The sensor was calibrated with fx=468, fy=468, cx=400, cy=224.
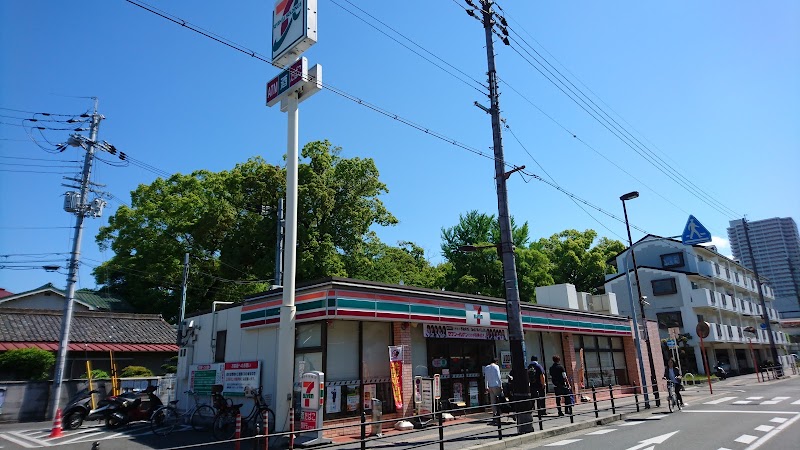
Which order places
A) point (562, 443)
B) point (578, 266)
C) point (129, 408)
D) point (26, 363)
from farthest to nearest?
point (578, 266) < point (26, 363) < point (129, 408) < point (562, 443)

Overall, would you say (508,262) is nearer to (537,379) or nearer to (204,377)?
(537,379)

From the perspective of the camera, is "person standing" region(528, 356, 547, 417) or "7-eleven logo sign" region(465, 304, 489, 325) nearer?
"person standing" region(528, 356, 547, 417)

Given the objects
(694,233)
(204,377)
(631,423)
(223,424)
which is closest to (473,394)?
(631,423)

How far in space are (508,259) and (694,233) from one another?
1253 centimetres

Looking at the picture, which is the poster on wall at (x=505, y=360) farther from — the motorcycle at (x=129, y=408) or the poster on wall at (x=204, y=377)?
the motorcycle at (x=129, y=408)

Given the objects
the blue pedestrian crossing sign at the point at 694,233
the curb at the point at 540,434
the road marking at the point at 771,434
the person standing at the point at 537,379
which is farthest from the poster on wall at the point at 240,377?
the blue pedestrian crossing sign at the point at 694,233

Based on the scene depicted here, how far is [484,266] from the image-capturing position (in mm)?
38562

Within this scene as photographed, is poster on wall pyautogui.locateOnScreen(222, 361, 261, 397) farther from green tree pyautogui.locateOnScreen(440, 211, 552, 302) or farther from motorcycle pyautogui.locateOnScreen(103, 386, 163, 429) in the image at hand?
green tree pyautogui.locateOnScreen(440, 211, 552, 302)

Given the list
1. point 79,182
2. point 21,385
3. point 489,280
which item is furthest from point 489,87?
point 489,280

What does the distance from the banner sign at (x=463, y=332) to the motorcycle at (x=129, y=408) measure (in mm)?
9431

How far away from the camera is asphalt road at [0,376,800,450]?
35.0ft

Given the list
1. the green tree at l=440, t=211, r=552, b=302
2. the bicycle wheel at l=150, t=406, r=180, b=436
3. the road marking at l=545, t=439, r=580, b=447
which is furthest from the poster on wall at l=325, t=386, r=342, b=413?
the green tree at l=440, t=211, r=552, b=302

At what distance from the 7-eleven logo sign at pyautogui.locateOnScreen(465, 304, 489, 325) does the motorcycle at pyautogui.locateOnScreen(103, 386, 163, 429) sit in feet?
35.5

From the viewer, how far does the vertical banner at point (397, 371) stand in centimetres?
1343
